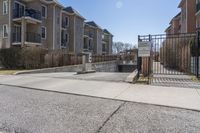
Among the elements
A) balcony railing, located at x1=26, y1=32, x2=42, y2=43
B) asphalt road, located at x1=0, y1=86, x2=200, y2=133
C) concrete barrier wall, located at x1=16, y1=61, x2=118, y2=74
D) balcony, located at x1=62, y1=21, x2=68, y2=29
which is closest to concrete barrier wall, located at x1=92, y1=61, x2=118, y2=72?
concrete barrier wall, located at x1=16, y1=61, x2=118, y2=74

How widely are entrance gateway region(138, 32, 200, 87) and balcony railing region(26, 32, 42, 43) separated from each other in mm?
18417

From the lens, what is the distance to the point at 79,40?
44844 millimetres

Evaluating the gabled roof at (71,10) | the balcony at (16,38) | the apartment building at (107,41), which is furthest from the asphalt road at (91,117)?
the apartment building at (107,41)

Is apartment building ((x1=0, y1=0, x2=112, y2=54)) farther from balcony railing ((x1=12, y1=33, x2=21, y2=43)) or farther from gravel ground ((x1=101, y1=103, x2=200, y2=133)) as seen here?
gravel ground ((x1=101, y1=103, x2=200, y2=133))

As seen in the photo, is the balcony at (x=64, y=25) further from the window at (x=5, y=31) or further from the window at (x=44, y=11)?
the window at (x=5, y=31)

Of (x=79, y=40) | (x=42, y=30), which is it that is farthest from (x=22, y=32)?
(x=79, y=40)

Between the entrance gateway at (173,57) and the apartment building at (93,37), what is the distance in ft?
105

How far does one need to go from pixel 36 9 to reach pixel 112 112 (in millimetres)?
29734

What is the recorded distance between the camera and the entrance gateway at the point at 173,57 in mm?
12305

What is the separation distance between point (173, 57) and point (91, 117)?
55.4 ft

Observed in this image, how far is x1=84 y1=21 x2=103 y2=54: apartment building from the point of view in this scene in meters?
52.5

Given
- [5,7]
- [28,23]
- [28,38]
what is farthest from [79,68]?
[5,7]

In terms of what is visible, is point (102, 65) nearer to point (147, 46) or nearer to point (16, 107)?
point (147, 46)

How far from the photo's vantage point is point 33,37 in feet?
105
